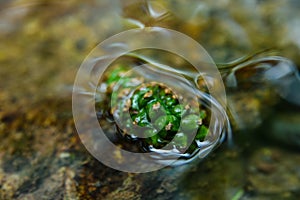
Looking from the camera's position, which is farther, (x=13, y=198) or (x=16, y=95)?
(x=16, y=95)

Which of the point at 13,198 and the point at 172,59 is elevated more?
the point at 172,59

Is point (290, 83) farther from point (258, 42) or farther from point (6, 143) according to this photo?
point (6, 143)

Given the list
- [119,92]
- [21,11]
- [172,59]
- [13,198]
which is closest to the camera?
[13,198]

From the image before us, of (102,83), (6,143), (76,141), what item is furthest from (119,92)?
(6,143)

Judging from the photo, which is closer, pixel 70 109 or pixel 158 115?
pixel 158 115

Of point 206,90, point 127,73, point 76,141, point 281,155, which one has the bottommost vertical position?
point 281,155

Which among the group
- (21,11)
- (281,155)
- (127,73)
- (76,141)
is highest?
(21,11)

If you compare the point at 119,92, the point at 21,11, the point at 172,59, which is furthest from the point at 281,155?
the point at 21,11

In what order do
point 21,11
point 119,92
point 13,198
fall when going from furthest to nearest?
1. point 21,11
2. point 119,92
3. point 13,198

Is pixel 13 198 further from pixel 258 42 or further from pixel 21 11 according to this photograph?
pixel 258 42
